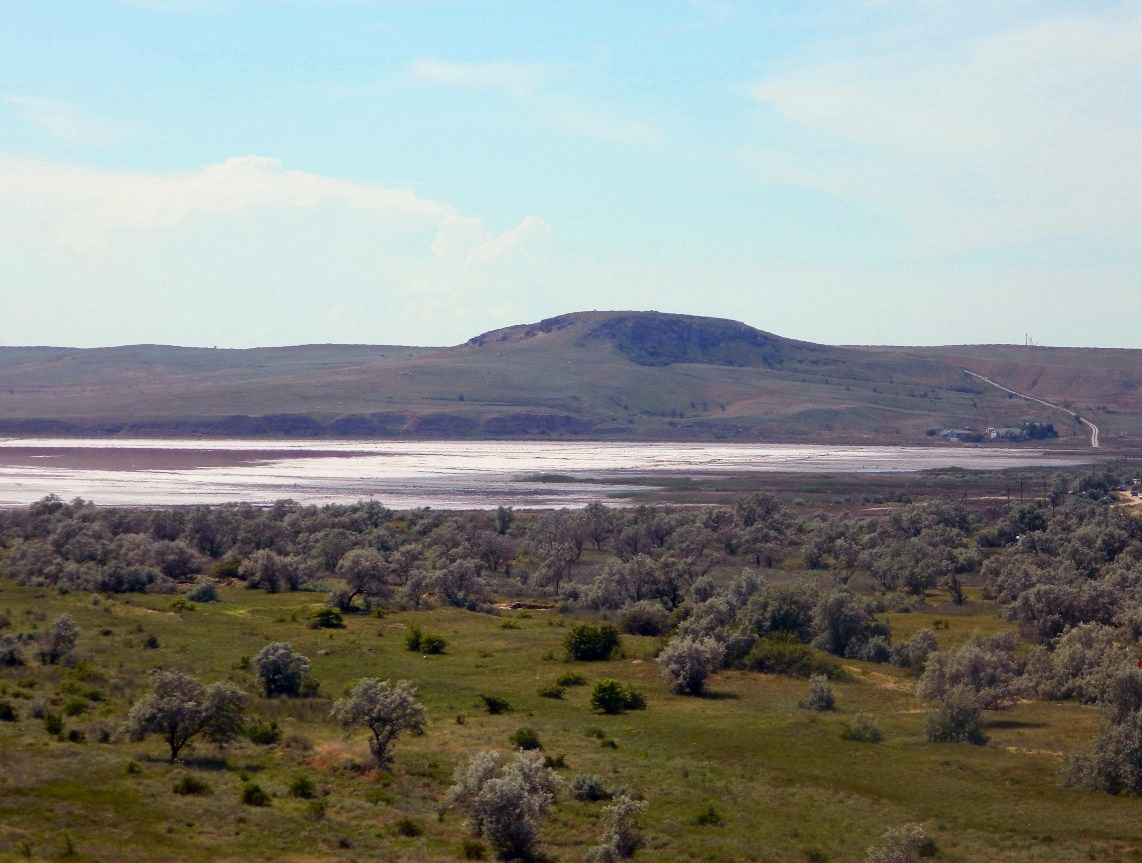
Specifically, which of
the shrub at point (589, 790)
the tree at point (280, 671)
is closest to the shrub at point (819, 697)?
the shrub at point (589, 790)

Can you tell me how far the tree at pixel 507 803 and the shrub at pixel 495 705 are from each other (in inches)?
353

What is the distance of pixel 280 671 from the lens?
34.5 metres

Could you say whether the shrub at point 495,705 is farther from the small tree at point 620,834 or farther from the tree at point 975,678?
the tree at point 975,678

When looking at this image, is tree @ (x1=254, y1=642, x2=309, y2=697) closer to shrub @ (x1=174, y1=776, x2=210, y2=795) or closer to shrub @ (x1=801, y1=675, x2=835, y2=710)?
shrub @ (x1=174, y1=776, x2=210, y2=795)

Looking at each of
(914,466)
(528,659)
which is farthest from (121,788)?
(914,466)

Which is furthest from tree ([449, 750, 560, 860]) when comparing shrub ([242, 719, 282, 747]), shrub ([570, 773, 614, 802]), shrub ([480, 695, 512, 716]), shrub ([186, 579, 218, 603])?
shrub ([186, 579, 218, 603])

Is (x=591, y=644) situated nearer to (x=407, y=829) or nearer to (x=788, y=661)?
(x=788, y=661)

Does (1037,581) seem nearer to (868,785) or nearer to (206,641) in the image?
(868,785)

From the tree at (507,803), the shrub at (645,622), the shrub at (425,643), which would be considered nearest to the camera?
the tree at (507,803)

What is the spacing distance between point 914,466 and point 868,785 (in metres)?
119

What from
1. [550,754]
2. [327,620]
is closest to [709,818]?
[550,754]

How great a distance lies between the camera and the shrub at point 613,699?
1339 inches

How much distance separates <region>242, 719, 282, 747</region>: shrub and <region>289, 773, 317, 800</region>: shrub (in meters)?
3.55

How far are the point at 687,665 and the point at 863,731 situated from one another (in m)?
7.21
